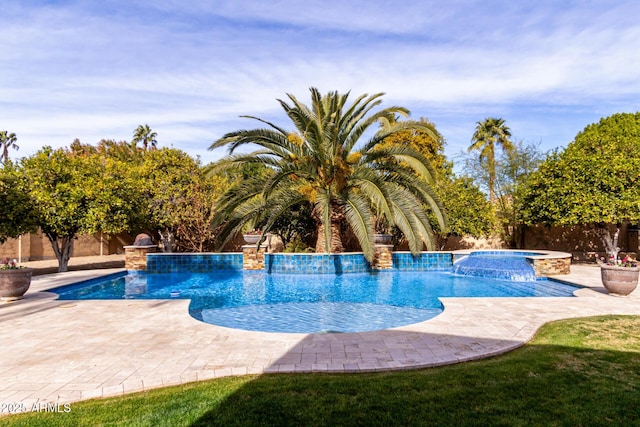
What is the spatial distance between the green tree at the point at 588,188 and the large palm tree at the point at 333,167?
6035mm

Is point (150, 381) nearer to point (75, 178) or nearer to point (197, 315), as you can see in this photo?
point (197, 315)

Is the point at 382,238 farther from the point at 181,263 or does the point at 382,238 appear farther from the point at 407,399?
the point at 407,399

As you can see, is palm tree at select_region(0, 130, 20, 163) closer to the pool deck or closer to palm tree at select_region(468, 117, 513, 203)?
the pool deck

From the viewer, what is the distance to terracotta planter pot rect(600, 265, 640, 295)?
972cm

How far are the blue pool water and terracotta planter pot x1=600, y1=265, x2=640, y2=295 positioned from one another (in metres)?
1.27

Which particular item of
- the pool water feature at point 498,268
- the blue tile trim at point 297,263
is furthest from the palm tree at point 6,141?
the pool water feature at point 498,268

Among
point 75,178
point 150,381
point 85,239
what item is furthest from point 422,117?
point 150,381

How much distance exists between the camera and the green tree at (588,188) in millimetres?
15859

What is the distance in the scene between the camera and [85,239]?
24.8 m

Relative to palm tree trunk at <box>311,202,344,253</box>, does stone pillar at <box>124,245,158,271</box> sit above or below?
below

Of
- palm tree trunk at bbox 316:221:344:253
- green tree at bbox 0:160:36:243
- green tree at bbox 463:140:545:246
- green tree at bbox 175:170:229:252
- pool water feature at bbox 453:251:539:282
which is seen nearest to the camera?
green tree at bbox 0:160:36:243

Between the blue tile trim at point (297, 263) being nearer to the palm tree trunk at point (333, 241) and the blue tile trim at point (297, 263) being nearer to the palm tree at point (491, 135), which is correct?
the palm tree trunk at point (333, 241)

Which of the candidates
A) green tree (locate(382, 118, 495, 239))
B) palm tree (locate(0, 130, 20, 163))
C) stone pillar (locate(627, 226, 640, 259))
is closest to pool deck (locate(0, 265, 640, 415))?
green tree (locate(382, 118, 495, 239))

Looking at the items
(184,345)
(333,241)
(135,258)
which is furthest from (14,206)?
(333,241)
